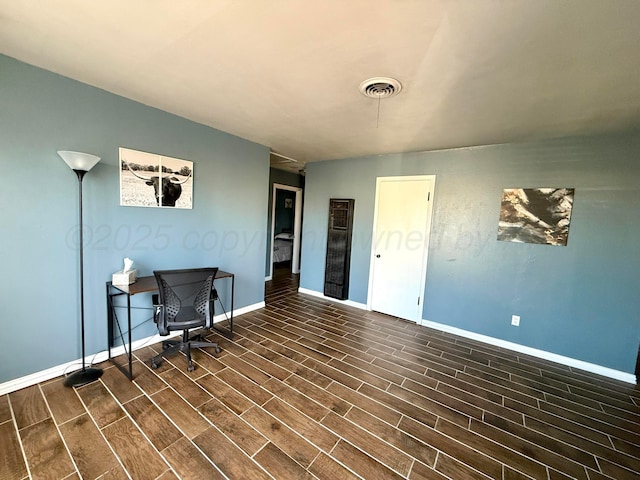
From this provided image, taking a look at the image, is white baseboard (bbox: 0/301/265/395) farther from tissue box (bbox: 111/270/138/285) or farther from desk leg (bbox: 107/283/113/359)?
tissue box (bbox: 111/270/138/285)

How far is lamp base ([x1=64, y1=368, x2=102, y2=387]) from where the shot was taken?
6.98ft

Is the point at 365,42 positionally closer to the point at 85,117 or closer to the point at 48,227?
the point at 85,117

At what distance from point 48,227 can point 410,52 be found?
2.99 metres

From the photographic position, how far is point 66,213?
2.19 m

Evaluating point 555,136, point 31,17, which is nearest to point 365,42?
point 31,17

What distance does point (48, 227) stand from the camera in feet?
6.93

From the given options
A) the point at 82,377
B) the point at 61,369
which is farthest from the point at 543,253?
the point at 61,369

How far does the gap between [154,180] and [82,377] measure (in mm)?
1889

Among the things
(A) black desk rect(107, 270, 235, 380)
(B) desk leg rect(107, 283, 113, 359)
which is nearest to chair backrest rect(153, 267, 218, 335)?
(A) black desk rect(107, 270, 235, 380)

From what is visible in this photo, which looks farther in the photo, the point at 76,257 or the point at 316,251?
the point at 316,251

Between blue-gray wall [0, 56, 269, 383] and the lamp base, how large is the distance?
0.62 ft

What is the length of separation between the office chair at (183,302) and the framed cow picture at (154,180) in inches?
36.2

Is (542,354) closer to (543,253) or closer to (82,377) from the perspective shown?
(543,253)

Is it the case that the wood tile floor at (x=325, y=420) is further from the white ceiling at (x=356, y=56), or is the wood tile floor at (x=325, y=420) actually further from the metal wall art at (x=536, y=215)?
the white ceiling at (x=356, y=56)
